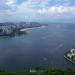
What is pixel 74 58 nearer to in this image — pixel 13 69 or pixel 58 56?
pixel 58 56

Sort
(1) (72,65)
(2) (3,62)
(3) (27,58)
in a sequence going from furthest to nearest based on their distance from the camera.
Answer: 1. (3) (27,58)
2. (2) (3,62)
3. (1) (72,65)

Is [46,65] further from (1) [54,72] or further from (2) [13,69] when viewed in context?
(1) [54,72]

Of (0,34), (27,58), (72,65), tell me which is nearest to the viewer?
(72,65)

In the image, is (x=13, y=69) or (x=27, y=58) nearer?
(x=13, y=69)

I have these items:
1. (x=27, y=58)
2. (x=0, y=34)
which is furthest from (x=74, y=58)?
(x=0, y=34)

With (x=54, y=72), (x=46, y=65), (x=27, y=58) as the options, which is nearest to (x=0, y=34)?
(x=27, y=58)

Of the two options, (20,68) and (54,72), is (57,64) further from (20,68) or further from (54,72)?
(54,72)

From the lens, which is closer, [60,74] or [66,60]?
[60,74]

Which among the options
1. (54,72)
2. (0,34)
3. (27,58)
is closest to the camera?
(54,72)

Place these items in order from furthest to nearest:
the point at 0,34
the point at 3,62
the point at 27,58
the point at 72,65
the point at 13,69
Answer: the point at 0,34
the point at 27,58
the point at 3,62
the point at 72,65
the point at 13,69
